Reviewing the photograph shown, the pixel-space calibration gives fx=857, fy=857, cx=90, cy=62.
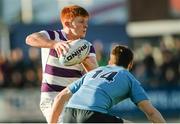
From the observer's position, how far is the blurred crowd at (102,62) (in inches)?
717

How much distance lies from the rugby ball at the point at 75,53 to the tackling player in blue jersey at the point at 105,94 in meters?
0.40

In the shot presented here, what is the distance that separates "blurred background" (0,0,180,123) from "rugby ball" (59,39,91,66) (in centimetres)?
908

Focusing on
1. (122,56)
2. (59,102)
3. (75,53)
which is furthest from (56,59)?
(122,56)

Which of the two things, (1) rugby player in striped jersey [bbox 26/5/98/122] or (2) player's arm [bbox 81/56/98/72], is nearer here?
(2) player's arm [bbox 81/56/98/72]

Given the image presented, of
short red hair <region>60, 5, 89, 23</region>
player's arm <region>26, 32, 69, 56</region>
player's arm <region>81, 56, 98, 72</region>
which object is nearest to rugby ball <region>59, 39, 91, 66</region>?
player's arm <region>26, 32, 69, 56</region>

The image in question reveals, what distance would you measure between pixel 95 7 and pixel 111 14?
2.01 feet

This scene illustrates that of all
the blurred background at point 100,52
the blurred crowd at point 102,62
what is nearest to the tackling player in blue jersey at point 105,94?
the blurred background at point 100,52

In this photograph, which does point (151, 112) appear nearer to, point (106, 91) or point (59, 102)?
point (106, 91)

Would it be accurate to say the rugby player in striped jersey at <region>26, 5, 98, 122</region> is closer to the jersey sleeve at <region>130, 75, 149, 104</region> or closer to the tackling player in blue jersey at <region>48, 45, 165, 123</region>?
the tackling player in blue jersey at <region>48, 45, 165, 123</region>

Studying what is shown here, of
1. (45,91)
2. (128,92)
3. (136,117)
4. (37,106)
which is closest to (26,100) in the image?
(37,106)

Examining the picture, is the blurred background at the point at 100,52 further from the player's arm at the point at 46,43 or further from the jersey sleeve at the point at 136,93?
the jersey sleeve at the point at 136,93

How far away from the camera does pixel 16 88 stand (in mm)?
18297

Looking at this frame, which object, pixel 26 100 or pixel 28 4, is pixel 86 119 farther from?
pixel 28 4

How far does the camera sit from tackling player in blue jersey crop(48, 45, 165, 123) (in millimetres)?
7312
